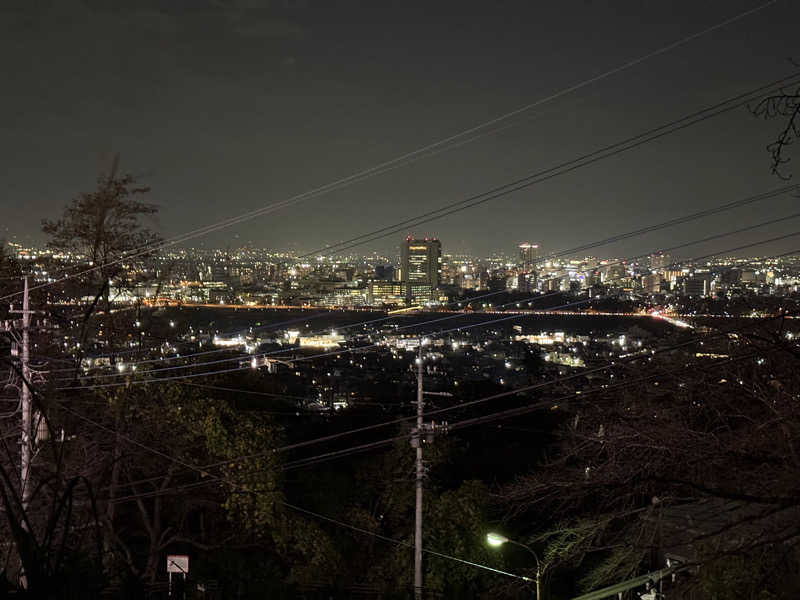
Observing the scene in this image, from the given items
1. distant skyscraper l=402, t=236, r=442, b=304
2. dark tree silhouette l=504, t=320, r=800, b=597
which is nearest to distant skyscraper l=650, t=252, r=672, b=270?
dark tree silhouette l=504, t=320, r=800, b=597

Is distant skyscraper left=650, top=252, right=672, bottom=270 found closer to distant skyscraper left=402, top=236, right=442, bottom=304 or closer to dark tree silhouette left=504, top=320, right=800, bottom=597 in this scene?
dark tree silhouette left=504, top=320, right=800, bottom=597

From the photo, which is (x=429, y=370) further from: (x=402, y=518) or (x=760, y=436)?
(x=760, y=436)

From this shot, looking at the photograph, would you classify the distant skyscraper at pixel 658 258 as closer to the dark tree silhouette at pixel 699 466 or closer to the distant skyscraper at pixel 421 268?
the dark tree silhouette at pixel 699 466

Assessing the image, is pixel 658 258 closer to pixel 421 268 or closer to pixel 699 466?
pixel 699 466

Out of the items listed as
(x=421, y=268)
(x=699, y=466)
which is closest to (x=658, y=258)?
(x=699, y=466)

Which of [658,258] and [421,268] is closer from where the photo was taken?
[658,258]

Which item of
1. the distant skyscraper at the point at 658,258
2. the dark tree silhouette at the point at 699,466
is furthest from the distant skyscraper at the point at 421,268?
the dark tree silhouette at the point at 699,466

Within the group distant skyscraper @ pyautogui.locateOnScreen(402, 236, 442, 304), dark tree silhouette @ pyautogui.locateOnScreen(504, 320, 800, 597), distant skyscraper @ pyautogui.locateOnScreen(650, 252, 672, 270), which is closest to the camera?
dark tree silhouette @ pyautogui.locateOnScreen(504, 320, 800, 597)

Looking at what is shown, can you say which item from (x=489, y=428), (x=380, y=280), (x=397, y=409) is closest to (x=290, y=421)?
(x=397, y=409)
